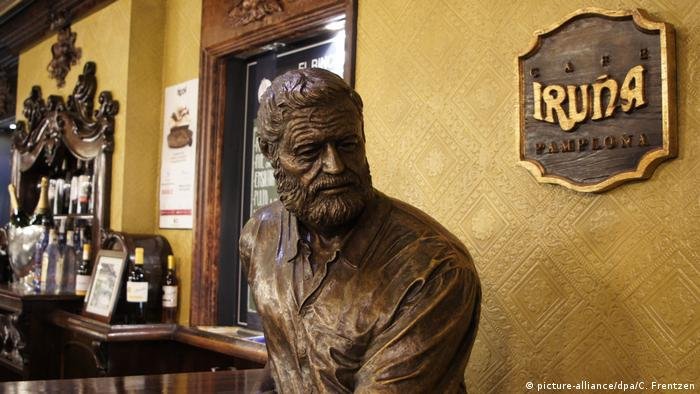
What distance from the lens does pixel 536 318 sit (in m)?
1.92

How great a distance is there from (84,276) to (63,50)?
4.94ft

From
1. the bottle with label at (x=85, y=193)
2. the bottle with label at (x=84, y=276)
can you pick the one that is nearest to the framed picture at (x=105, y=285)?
the bottle with label at (x=84, y=276)

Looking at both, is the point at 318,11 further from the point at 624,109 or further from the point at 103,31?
the point at 103,31

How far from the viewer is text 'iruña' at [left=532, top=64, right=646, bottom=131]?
5.57ft

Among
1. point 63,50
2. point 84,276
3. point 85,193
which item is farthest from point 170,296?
point 63,50

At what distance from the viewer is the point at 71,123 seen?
13.9 ft

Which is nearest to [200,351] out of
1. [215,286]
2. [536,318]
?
[215,286]

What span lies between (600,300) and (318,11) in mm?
1544

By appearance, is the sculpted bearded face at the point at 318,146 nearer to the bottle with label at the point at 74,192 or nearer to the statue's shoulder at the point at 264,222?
the statue's shoulder at the point at 264,222

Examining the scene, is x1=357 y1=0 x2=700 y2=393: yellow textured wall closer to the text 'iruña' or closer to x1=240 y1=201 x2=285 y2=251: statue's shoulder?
the text 'iruña'

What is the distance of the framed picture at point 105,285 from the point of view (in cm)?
336

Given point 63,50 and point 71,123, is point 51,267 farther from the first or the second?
point 63,50

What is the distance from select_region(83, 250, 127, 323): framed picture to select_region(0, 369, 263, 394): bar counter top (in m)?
1.44

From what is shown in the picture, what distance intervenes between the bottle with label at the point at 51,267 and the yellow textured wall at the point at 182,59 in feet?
2.12
